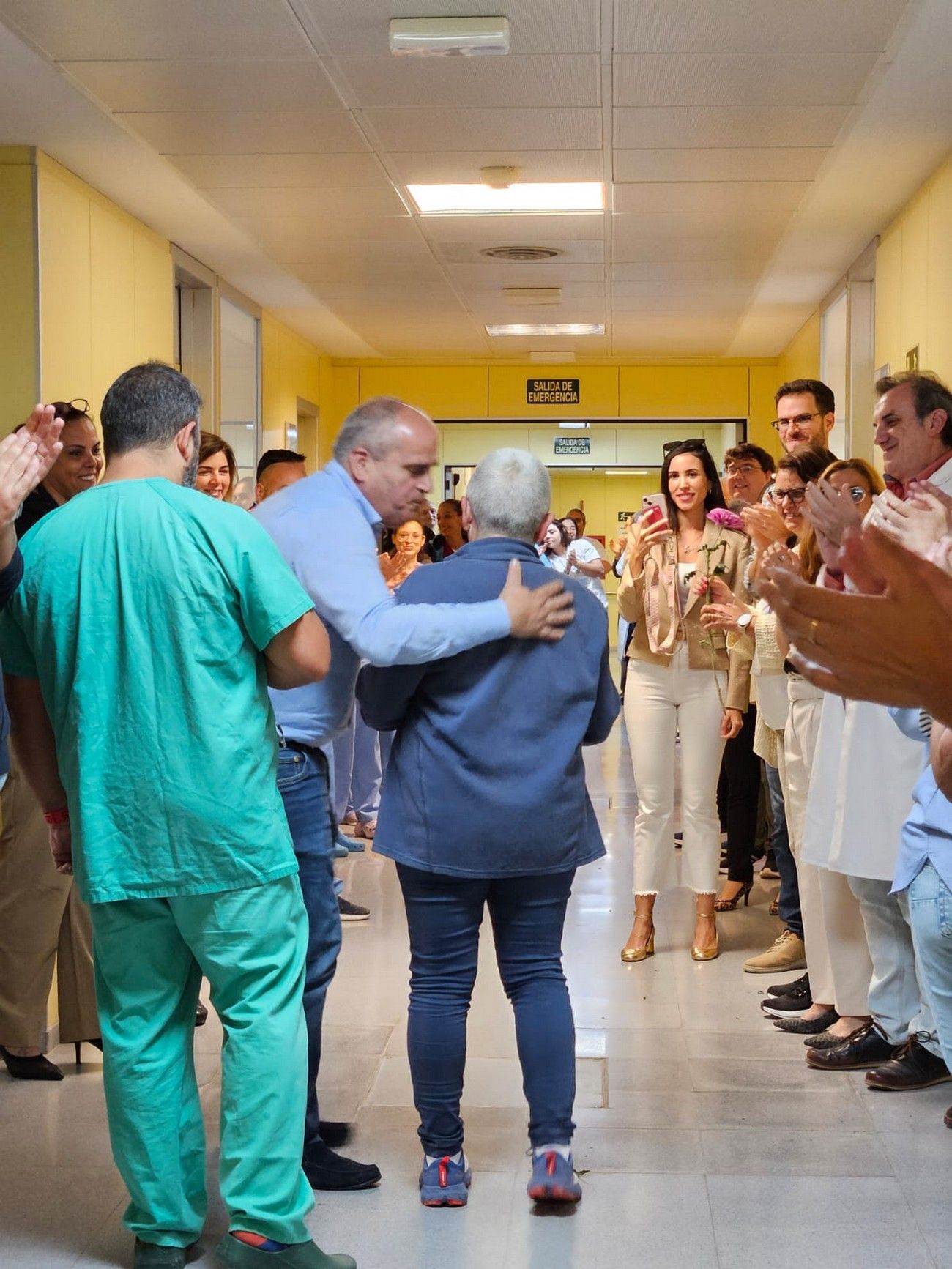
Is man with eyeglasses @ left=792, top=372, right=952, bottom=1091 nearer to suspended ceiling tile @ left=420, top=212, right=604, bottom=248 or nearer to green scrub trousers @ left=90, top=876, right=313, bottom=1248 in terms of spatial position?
green scrub trousers @ left=90, top=876, right=313, bottom=1248

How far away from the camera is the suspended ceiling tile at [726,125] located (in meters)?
5.30

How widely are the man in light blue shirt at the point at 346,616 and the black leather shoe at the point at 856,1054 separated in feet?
4.17

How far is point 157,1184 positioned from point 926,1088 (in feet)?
6.27

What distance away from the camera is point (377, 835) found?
2.71 meters

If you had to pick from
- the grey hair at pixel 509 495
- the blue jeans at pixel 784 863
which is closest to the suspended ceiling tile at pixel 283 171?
the blue jeans at pixel 784 863

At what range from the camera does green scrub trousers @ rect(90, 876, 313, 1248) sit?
2.37 metres

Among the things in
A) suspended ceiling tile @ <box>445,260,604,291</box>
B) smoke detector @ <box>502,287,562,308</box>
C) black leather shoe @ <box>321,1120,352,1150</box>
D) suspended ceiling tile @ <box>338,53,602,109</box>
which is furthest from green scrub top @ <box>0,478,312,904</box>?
smoke detector @ <box>502,287,562,308</box>

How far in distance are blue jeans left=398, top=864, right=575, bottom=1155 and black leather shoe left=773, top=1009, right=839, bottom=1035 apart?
124cm

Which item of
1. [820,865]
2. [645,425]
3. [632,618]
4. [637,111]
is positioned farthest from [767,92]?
[645,425]

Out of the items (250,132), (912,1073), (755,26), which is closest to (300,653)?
(912,1073)

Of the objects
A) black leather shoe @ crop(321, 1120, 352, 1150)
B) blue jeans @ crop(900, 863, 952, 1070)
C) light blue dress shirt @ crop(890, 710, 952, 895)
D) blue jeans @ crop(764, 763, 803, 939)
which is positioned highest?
light blue dress shirt @ crop(890, 710, 952, 895)

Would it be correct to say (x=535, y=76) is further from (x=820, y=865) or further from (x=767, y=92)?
(x=820, y=865)

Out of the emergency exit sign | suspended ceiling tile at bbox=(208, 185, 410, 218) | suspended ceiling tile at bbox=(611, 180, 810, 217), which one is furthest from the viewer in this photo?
the emergency exit sign

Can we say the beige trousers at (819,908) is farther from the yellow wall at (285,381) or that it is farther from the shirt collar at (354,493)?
the yellow wall at (285,381)
